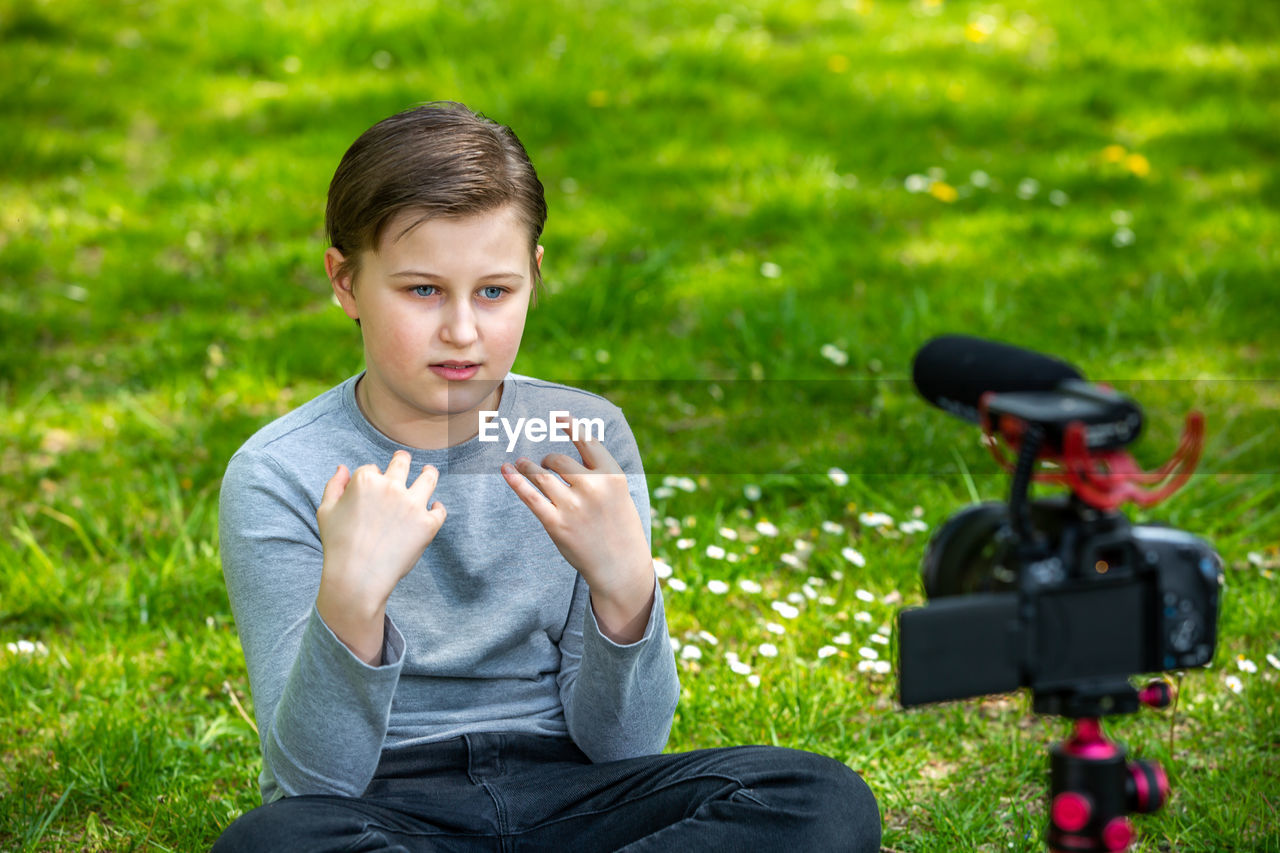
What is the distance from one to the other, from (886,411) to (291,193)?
253cm

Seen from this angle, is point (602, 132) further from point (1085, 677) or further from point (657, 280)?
point (1085, 677)

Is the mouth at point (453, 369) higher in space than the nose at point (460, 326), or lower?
lower

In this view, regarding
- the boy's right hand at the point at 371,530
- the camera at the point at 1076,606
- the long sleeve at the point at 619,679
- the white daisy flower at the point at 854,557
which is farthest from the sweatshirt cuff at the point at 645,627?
the white daisy flower at the point at 854,557

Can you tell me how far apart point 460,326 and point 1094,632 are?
977 mm

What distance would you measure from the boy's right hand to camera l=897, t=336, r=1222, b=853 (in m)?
0.62

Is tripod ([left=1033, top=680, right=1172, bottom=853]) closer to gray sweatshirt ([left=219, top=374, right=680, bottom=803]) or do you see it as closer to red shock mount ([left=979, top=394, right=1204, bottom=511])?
red shock mount ([left=979, top=394, right=1204, bottom=511])

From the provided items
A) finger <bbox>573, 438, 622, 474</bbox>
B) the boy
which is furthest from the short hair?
→ finger <bbox>573, 438, 622, 474</bbox>

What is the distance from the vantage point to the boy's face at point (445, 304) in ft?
6.11

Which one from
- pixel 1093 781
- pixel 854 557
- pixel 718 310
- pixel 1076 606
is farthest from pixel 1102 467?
pixel 718 310

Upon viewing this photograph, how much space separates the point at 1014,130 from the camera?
18.6ft

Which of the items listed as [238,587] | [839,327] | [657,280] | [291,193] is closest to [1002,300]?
→ [839,327]

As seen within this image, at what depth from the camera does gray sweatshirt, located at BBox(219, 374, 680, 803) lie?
1853mm

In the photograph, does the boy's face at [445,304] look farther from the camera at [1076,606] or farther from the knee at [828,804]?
the camera at [1076,606]

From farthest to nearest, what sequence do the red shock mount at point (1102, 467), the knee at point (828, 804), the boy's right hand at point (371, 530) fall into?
the knee at point (828, 804) → the boy's right hand at point (371, 530) → the red shock mount at point (1102, 467)
